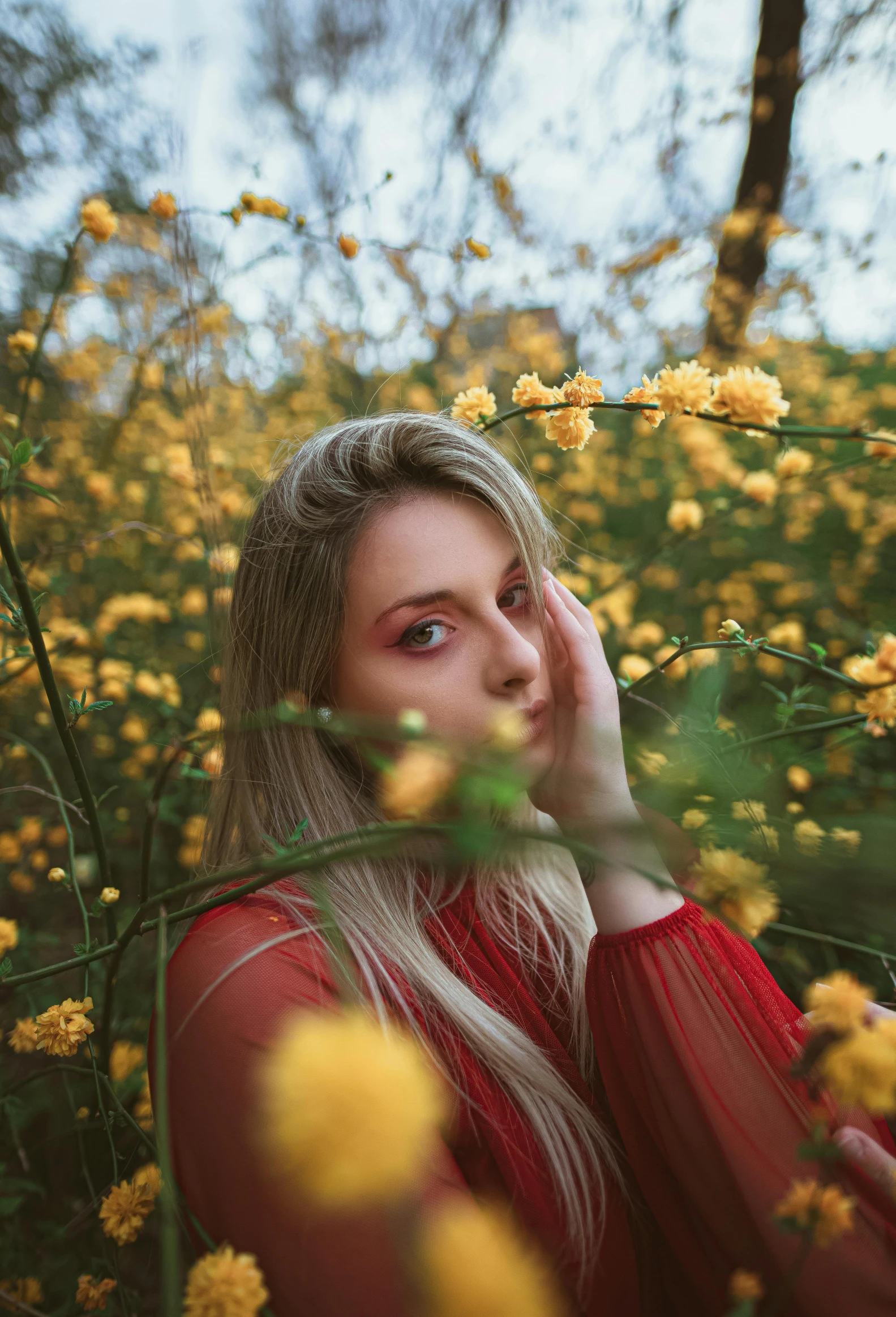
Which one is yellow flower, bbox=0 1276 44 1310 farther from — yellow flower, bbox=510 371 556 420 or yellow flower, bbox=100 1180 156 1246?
yellow flower, bbox=510 371 556 420

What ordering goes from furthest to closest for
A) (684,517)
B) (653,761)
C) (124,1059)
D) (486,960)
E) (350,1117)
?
(684,517) < (124,1059) < (486,960) < (653,761) < (350,1117)

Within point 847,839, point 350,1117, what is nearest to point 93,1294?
point 350,1117

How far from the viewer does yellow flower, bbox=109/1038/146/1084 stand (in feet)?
3.73

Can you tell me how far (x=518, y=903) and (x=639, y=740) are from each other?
1.90 feet

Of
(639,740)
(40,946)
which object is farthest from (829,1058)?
(40,946)

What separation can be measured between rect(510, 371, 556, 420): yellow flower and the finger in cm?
79

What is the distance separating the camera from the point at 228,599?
1.19 meters

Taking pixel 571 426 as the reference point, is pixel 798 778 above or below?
below

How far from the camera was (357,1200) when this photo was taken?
34 cm

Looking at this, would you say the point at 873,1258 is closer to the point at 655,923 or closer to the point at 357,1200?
the point at 655,923

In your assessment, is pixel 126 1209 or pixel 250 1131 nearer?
pixel 250 1131

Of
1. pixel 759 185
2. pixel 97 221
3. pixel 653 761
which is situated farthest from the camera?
pixel 759 185

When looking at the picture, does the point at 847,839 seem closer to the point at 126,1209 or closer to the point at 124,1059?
the point at 126,1209

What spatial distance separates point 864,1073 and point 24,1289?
1.13 m
